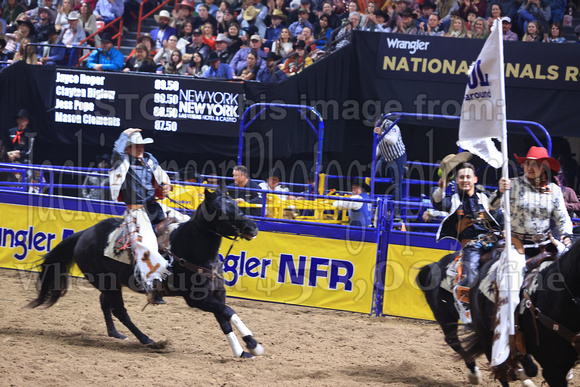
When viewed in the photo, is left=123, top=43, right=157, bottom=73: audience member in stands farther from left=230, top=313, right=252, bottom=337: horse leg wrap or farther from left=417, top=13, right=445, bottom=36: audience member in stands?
left=230, top=313, right=252, bottom=337: horse leg wrap

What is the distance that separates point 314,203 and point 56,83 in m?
6.94

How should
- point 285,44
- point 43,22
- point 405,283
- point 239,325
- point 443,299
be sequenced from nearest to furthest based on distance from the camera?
1. point 443,299
2. point 239,325
3. point 405,283
4. point 285,44
5. point 43,22

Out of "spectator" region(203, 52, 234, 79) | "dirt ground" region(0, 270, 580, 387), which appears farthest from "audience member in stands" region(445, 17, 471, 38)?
"dirt ground" region(0, 270, 580, 387)

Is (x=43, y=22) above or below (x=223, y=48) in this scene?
above

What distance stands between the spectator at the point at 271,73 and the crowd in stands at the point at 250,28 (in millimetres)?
21

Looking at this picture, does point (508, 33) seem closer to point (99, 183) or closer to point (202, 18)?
point (202, 18)

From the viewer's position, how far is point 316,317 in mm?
9539

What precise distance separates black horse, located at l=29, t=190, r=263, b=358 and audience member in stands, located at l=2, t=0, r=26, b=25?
527 inches

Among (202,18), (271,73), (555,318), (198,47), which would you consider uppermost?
(202,18)

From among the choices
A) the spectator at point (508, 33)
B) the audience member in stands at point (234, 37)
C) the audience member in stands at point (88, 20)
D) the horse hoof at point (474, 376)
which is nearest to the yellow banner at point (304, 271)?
the horse hoof at point (474, 376)

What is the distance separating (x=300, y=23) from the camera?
15734 millimetres

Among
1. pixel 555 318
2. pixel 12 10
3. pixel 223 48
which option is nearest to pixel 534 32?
pixel 223 48

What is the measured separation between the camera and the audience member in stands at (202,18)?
16.8m

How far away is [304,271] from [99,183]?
5441 millimetres
